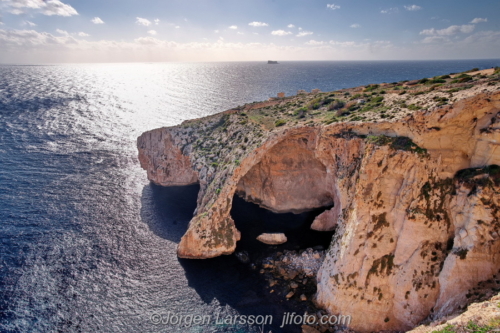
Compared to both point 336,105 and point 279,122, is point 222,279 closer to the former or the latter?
point 279,122

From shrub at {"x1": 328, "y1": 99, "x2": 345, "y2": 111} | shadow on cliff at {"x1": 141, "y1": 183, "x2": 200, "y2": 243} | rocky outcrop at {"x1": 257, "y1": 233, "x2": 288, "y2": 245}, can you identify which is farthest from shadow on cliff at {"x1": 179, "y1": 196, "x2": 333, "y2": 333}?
shrub at {"x1": 328, "y1": 99, "x2": 345, "y2": 111}

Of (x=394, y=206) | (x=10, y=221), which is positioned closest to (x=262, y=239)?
(x=394, y=206)

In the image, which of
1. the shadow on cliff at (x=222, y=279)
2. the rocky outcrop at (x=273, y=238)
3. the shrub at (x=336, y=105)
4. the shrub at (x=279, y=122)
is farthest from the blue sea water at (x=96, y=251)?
the shrub at (x=336, y=105)

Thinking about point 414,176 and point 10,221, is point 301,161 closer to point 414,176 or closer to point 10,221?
point 414,176

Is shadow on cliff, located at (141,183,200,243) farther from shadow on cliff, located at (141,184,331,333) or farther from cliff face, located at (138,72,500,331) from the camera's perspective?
cliff face, located at (138,72,500,331)

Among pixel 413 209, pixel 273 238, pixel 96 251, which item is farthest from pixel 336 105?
pixel 96 251

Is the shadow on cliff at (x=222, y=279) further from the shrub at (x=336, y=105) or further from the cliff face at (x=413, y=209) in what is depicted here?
the shrub at (x=336, y=105)

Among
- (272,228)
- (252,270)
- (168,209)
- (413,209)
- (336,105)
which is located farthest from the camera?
(168,209)
